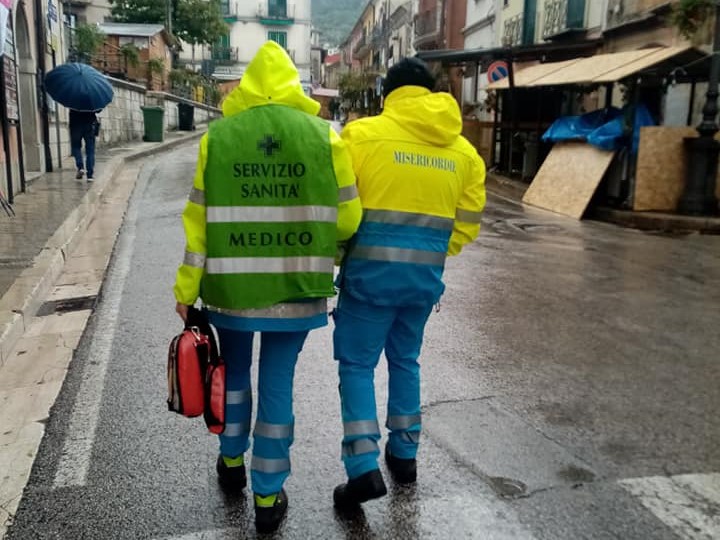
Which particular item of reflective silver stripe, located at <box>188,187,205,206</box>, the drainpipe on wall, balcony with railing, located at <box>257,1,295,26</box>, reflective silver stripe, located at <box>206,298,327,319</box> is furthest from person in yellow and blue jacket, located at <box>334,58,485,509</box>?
balcony with railing, located at <box>257,1,295,26</box>

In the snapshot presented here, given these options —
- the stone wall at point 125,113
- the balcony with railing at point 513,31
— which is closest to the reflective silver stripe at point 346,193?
the stone wall at point 125,113

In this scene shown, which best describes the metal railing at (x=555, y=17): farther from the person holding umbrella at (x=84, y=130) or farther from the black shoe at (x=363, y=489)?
the black shoe at (x=363, y=489)

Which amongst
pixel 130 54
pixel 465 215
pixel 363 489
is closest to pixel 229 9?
pixel 130 54

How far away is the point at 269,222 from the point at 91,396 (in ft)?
6.91

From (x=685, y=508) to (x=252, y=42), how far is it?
6886 centimetres

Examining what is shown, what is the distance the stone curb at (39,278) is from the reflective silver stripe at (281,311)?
277 cm

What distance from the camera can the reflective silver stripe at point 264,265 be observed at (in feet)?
9.44

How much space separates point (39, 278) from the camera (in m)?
6.60

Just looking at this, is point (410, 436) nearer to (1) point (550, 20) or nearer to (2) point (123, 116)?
(1) point (550, 20)

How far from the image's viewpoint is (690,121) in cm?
1488

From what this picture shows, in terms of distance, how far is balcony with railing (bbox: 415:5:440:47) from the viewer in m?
37.3

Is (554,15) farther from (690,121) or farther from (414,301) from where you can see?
(414,301)

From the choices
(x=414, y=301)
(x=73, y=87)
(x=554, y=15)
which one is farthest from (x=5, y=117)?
(x=554, y=15)

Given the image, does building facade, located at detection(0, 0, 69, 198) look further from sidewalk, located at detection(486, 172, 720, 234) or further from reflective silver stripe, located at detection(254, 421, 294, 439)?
sidewalk, located at detection(486, 172, 720, 234)
